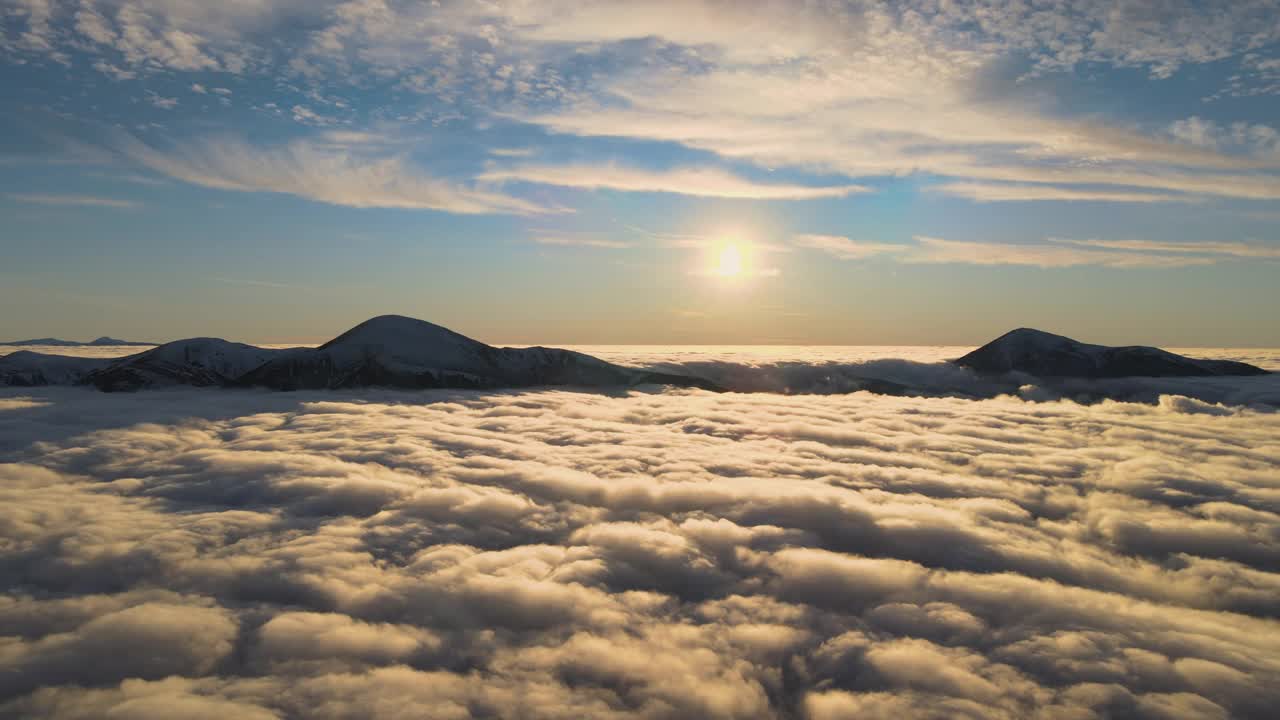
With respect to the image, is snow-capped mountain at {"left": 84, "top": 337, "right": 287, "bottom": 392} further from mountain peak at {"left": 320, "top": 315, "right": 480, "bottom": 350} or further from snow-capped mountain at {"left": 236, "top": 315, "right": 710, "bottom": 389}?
mountain peak at {"left": 320, "top": 315, "right": 480, "bottom": 350}

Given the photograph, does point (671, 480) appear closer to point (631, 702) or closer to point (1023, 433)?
point (631, 702)

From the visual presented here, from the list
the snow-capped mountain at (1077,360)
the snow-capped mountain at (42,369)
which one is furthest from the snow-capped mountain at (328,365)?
the snow-capped mountain at (1077,360)

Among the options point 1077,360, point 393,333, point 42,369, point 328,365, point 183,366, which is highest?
point 393,333

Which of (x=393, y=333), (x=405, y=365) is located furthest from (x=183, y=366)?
(x=405, y=365)

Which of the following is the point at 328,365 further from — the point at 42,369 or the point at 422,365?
the point at 42,369

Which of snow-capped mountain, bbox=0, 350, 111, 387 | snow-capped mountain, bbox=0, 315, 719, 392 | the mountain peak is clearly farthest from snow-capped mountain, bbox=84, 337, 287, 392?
the mountain peak
